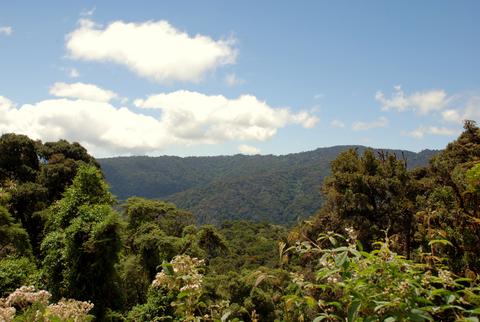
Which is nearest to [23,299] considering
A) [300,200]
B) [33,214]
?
[33,214]

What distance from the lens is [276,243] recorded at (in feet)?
24.6

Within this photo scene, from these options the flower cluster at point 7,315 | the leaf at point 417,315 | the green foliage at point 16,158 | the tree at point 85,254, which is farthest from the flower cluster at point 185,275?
the green foliage at point 16,158

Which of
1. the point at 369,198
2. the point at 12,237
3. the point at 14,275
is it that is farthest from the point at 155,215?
the point at 369,198

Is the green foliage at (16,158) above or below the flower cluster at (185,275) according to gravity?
above

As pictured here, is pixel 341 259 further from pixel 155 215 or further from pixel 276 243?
pixel 155 215

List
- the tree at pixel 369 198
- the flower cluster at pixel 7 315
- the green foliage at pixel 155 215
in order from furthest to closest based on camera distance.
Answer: the green foliage at pixel 155 215 < the tree at pixel 369 198 < the flower cluster at pixel 7 315

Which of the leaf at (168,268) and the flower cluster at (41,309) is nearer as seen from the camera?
the leaf at (168,268)

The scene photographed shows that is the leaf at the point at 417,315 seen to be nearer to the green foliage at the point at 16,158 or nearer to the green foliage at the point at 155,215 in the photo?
the green foliage at the point at 155,215

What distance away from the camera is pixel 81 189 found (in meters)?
12.9

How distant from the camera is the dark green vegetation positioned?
71.5 inches

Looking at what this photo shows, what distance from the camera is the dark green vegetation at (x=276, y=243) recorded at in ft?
5.96

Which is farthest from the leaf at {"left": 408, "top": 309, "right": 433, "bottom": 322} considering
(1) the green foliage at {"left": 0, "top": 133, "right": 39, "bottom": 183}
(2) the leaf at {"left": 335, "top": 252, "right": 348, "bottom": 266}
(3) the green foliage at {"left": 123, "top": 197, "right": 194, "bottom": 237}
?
(1) the green foliage at {"left": 0, "top": 133, "right": 39, "bottom": 183}

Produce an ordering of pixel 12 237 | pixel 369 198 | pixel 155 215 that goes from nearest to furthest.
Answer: pixel 12 237 < pixel 369 198 < pixel 155 215

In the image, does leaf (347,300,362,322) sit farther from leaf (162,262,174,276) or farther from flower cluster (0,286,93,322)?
flower cluster (0,286,93,322)
